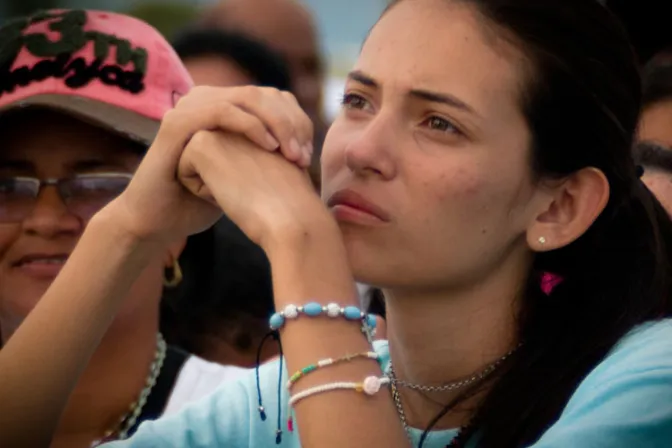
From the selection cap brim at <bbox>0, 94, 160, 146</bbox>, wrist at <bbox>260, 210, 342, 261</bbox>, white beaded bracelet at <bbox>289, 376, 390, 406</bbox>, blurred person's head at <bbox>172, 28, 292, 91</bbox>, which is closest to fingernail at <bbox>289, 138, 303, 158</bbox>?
wrist at <bbox>260, 210, 342, 261</bbox>

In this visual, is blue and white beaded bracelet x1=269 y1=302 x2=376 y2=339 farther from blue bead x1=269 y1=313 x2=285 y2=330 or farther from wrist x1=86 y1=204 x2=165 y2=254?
wrist x1=86 y1=204 x2=165 y2=254

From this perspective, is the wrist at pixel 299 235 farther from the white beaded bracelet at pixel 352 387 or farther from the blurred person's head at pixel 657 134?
the blurred person's head at pixel 657 134

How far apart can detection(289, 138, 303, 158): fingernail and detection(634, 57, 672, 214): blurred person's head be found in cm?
90

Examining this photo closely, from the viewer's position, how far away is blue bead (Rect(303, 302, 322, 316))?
167 centimetres

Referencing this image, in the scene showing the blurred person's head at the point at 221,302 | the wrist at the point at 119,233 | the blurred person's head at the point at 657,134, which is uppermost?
the wrist at the point at 119,233

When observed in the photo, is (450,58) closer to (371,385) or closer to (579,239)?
(579,239)

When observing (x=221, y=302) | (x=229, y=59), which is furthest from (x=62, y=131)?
(x=229, y=59)

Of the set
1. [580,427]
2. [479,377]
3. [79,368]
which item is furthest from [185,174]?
[580,427]

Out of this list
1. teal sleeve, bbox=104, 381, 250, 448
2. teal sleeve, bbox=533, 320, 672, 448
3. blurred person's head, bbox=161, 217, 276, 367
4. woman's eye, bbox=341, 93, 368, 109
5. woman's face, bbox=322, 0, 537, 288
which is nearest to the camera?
teal sleeve, bbox=533, 320, 672, 448

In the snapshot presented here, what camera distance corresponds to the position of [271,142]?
1.83m

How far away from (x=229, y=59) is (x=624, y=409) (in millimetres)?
2782

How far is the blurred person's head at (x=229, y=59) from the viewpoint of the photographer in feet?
13.4

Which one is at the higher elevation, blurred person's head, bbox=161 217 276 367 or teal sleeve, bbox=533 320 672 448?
teal sleeve, bbox=533 320 672 448

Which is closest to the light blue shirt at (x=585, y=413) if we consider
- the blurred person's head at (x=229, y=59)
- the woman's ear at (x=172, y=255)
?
the woman's ear at (x=172, y=255)
